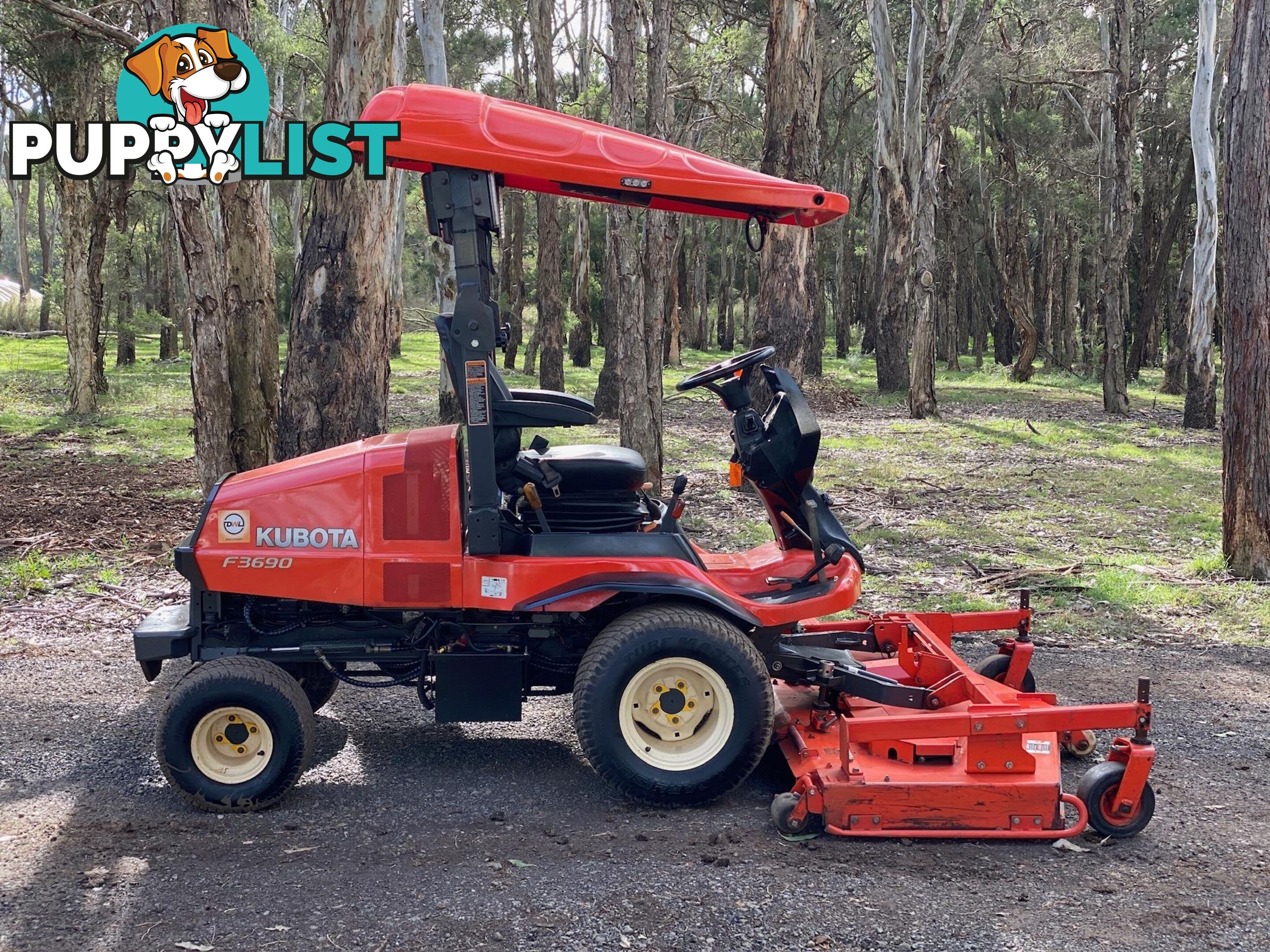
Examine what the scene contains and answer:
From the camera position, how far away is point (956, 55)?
33000 mm

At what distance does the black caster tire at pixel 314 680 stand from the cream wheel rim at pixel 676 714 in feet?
4.63

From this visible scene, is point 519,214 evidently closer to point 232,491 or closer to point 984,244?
point 984,244

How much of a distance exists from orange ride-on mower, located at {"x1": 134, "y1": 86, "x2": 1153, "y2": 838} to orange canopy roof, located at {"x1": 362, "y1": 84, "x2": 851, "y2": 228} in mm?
10

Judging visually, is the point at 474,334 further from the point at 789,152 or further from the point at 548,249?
the point at 548,249

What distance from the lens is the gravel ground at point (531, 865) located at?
372 cm

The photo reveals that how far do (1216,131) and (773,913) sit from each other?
3512cm

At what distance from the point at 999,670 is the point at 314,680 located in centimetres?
338

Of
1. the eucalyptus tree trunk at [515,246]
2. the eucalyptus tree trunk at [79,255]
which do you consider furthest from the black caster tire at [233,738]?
the eucalyptus tree trunk at [515,246]

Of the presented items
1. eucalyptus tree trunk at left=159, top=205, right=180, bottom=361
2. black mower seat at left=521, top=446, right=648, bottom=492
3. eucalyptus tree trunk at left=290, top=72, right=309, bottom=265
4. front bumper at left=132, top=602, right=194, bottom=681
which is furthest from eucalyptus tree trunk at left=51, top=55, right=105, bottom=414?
black mower seat at left=521, top=446, right=648, bottom=492

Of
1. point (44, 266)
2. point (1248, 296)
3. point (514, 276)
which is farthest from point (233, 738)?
point (44, 266)

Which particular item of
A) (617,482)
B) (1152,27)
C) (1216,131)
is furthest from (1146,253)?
(617,482)

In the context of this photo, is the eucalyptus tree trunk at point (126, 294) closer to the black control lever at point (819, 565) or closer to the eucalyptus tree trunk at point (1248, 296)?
the eucalyptus tree trunk at point (1248, 296)

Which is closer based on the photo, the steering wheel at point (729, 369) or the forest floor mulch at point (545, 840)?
the forest floor mulch at point (545, 840)

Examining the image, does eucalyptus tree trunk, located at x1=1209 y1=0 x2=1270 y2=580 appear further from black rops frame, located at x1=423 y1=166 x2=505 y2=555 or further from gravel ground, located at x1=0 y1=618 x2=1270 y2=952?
black rops frame, located at x1=423 y1=166 x2=505 y2=555
